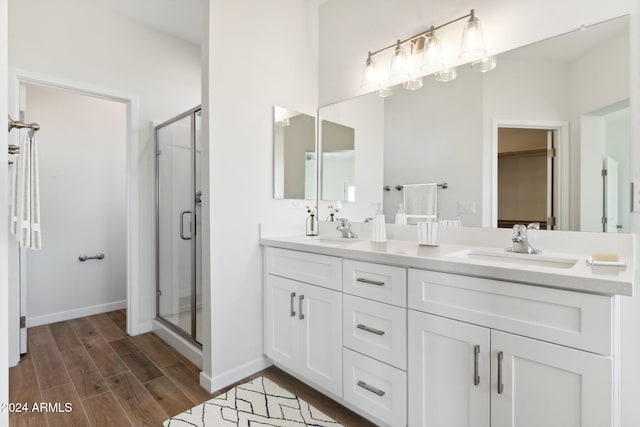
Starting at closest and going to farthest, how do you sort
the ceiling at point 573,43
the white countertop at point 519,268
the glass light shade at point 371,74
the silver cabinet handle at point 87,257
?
the white countertop at point 519,268, the ceiling at point 573,43, the glass light shade at point 371,74, the silver cabinet handle at point 87,257

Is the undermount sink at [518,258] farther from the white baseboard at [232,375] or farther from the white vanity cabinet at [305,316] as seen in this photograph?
the white baseboard at [232,375]

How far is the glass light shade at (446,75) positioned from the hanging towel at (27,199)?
2.04 meters

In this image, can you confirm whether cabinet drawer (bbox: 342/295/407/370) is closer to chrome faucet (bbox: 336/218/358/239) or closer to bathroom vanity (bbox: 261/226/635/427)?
bathroom vanity (bbox: 261/226/635/427)

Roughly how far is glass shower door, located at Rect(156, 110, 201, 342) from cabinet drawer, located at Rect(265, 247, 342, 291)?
2.45ft

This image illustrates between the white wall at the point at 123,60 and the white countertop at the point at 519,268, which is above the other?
the white wall at the point at 123,60

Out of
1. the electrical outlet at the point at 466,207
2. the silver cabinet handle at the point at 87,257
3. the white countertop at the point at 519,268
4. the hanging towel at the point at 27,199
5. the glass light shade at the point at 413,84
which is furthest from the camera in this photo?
the silver cabinet handle at the point at 87,257

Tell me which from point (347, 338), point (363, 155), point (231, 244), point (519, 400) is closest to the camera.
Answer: point (519, 400)

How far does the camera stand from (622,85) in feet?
4.42

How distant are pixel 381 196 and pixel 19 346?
2.84 meters

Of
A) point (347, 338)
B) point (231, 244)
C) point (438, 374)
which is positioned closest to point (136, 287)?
point (231, 244)

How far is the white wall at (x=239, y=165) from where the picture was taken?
1925mm

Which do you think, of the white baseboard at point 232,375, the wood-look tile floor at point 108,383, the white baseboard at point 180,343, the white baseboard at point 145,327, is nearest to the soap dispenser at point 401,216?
the wood-look tile floor at point 108,383

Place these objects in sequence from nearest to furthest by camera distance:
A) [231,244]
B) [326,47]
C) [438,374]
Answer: [438,374]
[231,244]
[326,47]

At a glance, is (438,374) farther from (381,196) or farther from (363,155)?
(363,155)
